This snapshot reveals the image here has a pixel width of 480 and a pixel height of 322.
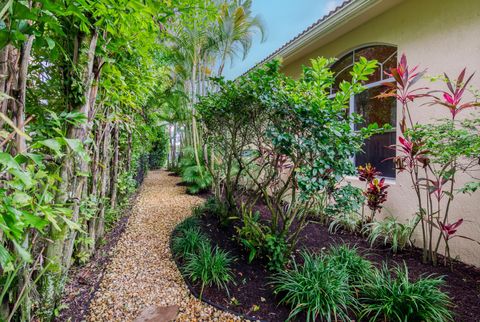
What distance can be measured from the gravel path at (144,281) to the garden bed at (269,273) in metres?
0.17

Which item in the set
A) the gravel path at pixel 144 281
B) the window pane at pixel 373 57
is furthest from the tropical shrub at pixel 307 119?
the window pane at pixel 373 57

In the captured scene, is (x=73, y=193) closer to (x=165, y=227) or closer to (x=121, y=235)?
(x=121, y=235)

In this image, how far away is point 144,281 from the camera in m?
2.27

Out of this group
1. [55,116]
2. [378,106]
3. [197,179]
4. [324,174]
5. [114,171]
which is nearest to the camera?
[55,116]

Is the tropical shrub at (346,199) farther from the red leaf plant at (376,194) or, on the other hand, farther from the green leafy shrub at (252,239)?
the red leaf plant at (376,194)

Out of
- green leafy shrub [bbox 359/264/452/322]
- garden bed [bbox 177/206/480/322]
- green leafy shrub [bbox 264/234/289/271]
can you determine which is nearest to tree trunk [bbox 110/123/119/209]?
garden bed [bbox 177/206/480/322]

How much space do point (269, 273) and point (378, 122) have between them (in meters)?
3.34

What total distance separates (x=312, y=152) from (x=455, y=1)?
9.50ft

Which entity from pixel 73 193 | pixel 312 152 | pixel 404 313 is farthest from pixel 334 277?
pixel 73 193

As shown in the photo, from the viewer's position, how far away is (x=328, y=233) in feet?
11.3

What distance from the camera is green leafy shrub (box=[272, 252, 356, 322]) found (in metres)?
1.81

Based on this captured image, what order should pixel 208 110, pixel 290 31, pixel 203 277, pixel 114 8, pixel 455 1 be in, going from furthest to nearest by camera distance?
pixel 290 31
pixel 208 110
pixel 455 1
pixel 203 277
pixel 114 8

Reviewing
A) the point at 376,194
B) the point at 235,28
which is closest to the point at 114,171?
the point at 376,194

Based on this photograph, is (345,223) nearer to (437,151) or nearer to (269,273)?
(437,151)
